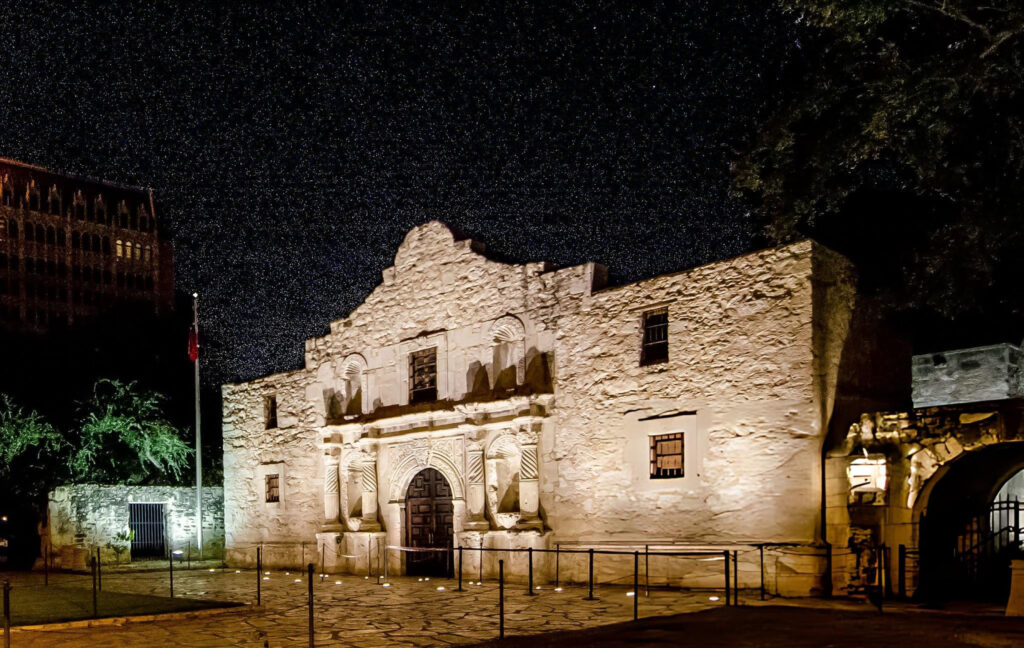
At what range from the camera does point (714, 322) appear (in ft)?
56.7

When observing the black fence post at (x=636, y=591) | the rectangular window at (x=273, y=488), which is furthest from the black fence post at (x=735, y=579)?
the rectangular window at (x=273, y=488)

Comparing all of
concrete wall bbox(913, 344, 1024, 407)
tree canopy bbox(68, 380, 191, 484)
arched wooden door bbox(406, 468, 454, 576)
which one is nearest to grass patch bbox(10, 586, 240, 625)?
arched wooden door bbox(406, 468, 454, 576)

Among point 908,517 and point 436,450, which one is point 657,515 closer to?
point 908,517

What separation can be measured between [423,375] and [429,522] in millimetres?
3509

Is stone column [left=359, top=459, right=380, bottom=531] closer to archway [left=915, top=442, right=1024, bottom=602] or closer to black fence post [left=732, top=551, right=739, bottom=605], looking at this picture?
black fence post [left=732, top=551, right=739, bottom=605]

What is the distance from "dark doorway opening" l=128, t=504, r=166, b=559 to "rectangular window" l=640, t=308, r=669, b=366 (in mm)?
18285

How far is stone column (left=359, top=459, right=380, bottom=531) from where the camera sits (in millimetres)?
23408

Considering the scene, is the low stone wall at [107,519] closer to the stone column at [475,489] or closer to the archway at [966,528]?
the stone column at [475,489]

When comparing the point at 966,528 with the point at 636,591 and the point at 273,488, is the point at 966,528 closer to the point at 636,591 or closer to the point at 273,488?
the point at 636,591

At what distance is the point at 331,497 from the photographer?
80.3 ft

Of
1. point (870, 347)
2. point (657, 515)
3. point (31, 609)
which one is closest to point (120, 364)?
point (31, 609)

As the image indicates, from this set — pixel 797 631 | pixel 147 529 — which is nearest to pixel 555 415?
pixel 797 631

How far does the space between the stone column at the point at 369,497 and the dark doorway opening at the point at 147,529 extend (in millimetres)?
9392

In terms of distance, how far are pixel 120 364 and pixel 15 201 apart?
178ft
